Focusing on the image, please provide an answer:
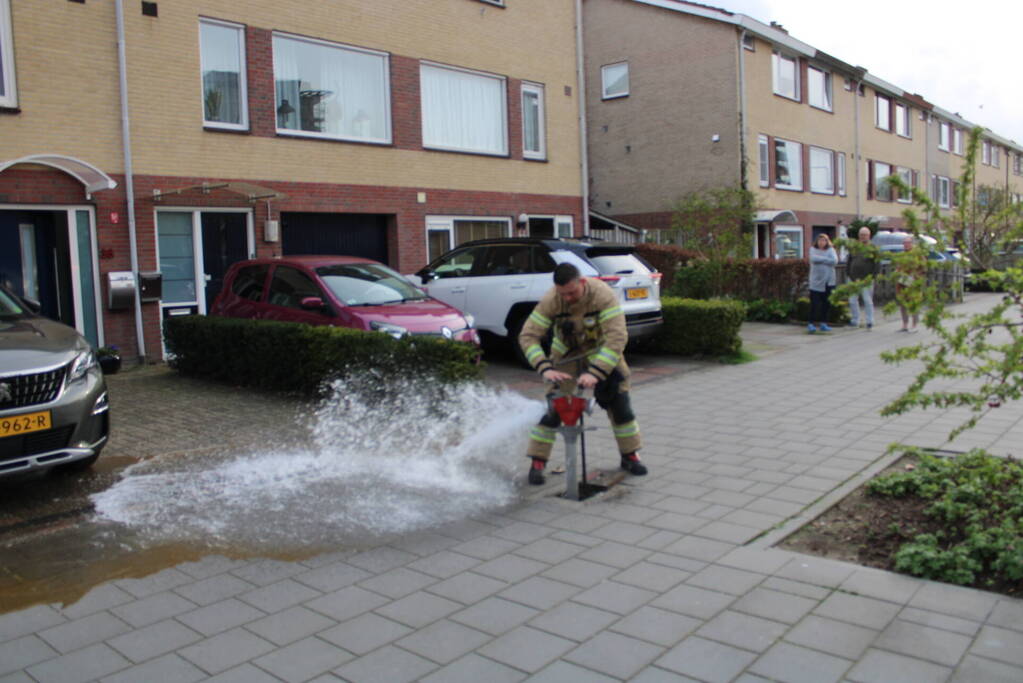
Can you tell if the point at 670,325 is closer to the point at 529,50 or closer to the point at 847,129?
the point at 529,50

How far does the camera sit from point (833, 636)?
379 cm

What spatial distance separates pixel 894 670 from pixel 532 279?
859 cm

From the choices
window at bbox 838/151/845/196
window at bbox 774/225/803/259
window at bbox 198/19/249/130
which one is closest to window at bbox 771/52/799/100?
window at bbox 774/225/803/259

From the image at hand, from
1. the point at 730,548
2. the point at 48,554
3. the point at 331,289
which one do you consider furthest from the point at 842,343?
the point at 48,554

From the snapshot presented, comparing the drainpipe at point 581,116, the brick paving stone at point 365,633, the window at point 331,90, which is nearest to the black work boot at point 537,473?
the brick paving stone at point 365,633

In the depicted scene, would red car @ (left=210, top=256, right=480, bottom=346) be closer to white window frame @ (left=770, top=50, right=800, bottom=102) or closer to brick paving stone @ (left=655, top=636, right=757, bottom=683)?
brick paving stone @ (left=655, top=636, right=757, bottom=683)

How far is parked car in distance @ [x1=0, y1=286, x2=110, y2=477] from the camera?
561 cm

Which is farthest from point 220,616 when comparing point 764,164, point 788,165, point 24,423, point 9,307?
point 788,165

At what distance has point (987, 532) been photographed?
15.0 feet

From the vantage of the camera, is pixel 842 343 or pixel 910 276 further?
pixel 842 343

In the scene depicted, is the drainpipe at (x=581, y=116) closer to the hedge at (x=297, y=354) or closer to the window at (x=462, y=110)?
the window at (x=462, y=110)

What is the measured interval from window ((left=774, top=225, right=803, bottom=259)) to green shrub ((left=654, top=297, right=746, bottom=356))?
14.9 metres

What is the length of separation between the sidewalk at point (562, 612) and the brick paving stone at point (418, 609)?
0.5 inches

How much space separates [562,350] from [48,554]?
3.47 m
